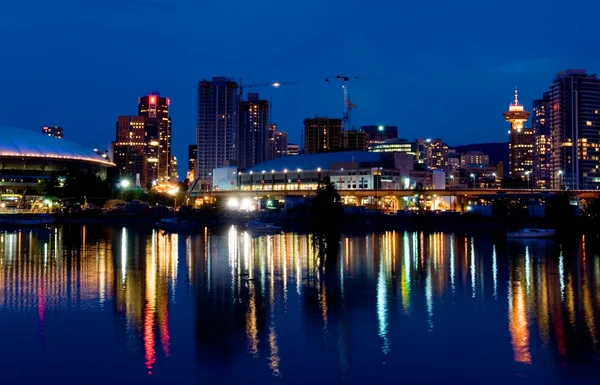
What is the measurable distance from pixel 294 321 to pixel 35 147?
103806 millimetres

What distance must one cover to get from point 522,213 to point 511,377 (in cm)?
8277

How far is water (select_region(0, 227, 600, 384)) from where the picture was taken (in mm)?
16344

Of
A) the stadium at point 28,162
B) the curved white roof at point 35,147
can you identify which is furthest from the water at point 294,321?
the curved white roof at point 35,147

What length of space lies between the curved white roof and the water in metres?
77.8

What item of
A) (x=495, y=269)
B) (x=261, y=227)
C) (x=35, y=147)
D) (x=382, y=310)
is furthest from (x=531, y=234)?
(x=35, y=147)

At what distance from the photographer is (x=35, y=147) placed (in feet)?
378

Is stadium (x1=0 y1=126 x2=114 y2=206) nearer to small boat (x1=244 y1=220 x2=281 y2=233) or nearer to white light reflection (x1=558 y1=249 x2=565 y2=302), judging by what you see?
small boat (x1=244 y1=220 x2=281 y2=233)

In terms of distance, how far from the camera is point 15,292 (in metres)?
26.9

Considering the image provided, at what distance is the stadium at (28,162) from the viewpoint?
361 ft

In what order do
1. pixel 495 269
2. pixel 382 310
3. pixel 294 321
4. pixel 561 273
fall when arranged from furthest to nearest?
pixel 495 269
pixel 561 273
pixel 382 310
pixel 294 321

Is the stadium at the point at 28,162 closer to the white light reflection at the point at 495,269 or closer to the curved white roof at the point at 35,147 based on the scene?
the curved white roof at the point at 35,147

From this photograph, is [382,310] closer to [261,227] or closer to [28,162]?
[261,227]

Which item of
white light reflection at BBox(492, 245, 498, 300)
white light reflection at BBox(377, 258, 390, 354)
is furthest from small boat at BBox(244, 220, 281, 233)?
white light reflection at BBox(377, 258, 390, 354)

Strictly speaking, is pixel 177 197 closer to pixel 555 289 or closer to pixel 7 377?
pixel 555 289
